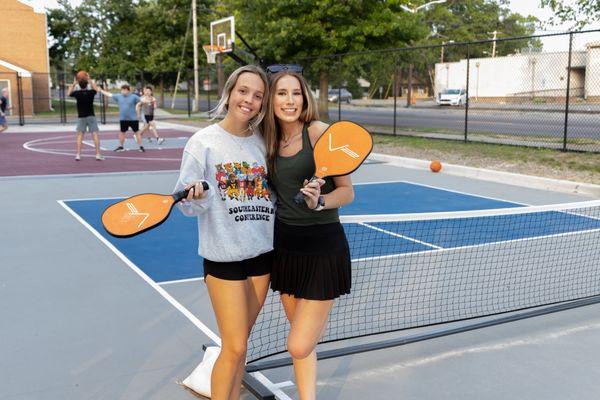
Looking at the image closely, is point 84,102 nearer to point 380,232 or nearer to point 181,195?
point 380,232

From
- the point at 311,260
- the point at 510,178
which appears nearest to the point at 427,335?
the point at 311,260

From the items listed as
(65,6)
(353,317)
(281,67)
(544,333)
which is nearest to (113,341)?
(353,317)

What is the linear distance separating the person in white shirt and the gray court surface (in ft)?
2.77

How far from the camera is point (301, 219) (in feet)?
11.1

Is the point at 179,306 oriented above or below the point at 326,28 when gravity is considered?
below

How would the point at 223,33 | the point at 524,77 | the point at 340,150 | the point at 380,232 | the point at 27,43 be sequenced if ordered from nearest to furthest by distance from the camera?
the point at 340,150, the point at 380,232, the point at 223,33, the point at 27,43, the point at 524,77

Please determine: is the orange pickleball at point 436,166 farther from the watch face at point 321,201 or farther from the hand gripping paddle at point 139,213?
the hand gripping paddle at point 139,213

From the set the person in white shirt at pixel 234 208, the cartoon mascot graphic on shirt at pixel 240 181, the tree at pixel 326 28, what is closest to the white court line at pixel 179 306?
the person in white shirt at pixel 234 208

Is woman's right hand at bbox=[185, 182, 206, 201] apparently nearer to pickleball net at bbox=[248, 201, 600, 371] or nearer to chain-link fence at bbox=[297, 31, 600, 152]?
pickleball net at bbox=[248, 201, 600, 371]

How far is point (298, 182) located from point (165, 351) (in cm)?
211

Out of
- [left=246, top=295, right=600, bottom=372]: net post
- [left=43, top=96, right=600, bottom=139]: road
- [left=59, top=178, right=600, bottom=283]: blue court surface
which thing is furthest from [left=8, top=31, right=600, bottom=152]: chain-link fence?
[left=246, top=295, right=600, bottom=372]: net post

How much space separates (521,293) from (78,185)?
939 cm

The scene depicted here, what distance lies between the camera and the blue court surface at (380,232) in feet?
24.3

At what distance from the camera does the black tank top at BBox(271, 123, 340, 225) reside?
3354 millimetres
